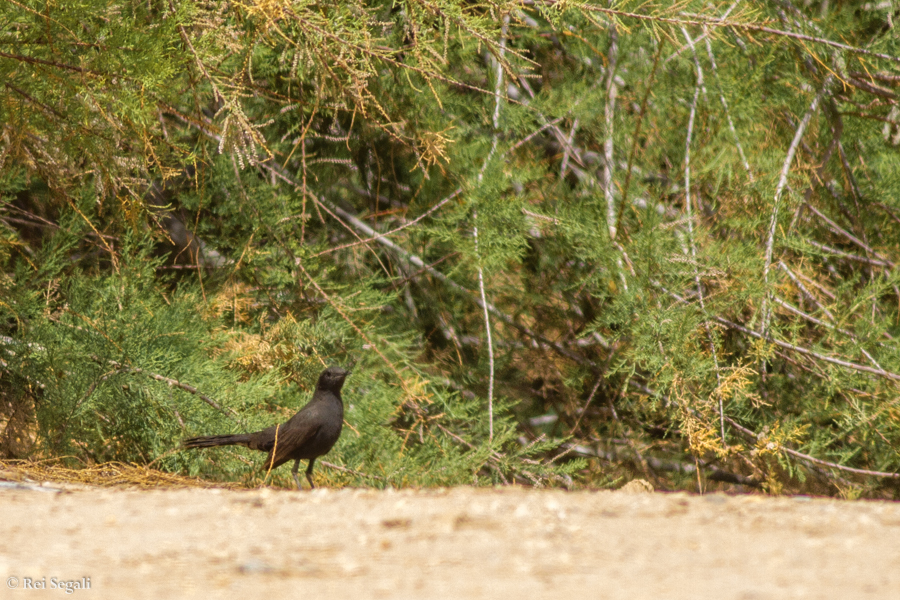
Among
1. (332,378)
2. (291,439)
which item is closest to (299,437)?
(291,439)

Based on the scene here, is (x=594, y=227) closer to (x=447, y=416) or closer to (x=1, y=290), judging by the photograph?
(x=447, y=416)

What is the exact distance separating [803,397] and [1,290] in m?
4.31

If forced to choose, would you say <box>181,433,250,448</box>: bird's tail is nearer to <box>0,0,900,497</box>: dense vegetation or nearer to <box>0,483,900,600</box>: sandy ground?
<box>0,0,900,497</box>: dense vegetation

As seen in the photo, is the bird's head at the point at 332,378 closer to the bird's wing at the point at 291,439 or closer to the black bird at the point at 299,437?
the black bird at the point at 299,437

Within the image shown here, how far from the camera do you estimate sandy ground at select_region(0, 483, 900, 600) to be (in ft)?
5.64

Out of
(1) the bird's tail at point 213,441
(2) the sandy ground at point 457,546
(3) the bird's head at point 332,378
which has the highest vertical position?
(2) the sandy ground at point 457,546

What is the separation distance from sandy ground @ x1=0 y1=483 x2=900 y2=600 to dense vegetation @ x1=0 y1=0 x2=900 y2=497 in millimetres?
1193

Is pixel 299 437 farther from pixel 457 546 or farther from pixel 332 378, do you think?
pixel 457 546

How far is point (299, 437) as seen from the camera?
3.57 meters

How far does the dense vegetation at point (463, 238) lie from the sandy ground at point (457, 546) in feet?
3.91

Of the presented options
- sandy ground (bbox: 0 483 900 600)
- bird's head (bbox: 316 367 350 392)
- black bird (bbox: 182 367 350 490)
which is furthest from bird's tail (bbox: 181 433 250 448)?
sandy ground (bbox: 0 483 900 600)

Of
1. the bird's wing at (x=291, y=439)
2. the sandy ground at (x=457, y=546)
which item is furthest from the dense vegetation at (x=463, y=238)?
the sandy ground at (x=457, y=546)

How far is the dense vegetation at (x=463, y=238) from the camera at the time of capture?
3.84 m

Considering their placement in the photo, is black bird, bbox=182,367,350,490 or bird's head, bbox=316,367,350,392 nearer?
black bird, bbox=182,367,350,490
